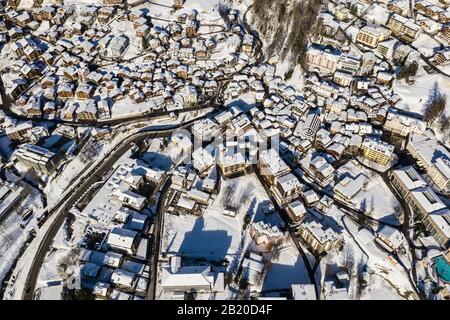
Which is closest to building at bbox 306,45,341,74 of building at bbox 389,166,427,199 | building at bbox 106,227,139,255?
building at bbox 389,166,427,199

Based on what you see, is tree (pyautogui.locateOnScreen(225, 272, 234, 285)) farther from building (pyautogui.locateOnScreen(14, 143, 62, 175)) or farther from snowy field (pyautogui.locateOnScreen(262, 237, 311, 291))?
building (pyautogui.locateOnScreen(14, 143, 62, 175))

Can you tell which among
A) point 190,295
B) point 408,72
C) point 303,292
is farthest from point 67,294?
point 408,72

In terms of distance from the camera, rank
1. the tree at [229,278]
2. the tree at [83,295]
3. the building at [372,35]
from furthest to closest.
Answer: the building at [372,35] < the tree at [229,278] < the tree at [83,295]

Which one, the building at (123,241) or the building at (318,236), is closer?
the building at (318,236)

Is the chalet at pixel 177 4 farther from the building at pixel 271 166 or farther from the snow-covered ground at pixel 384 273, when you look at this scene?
the snow-covered ground at pixel 384 273

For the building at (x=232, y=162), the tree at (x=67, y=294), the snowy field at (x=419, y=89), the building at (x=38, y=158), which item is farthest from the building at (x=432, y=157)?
the building at (x=38, y=158)

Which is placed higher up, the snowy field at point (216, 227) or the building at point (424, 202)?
the building at point (424, 202)

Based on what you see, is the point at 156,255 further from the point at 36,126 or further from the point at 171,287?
the point at 36,126
